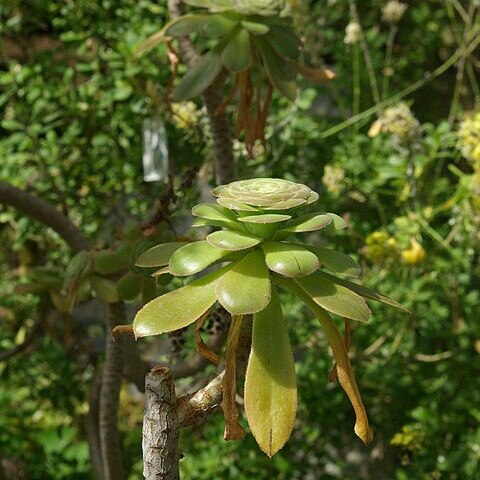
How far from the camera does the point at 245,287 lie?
2.65 feet

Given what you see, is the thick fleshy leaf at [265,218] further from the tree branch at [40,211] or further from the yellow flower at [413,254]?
the yellow flower at [413,254]

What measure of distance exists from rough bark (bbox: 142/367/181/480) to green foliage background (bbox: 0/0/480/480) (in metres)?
1.07

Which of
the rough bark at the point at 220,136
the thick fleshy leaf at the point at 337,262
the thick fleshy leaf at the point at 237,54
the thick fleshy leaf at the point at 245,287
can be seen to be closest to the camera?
the thick fleshy leaf at the point at 245,287

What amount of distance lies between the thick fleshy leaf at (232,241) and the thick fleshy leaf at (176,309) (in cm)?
4

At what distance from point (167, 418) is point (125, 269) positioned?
529 mm

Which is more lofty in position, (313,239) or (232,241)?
(232,241)

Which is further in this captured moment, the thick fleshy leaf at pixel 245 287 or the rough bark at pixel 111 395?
the rough bark at pixel 111 395

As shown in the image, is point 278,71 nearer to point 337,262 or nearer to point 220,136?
point 220,136

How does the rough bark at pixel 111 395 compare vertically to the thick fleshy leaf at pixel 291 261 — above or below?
below

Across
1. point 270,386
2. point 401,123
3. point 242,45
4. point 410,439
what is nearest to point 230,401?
point 270,386

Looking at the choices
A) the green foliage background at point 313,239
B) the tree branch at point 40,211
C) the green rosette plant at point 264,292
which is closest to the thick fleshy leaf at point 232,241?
the green rosette plant at point 264,292

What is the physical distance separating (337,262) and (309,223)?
64 millimetres

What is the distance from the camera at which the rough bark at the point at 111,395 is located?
135cm

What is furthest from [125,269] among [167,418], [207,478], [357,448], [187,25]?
[357,448]
